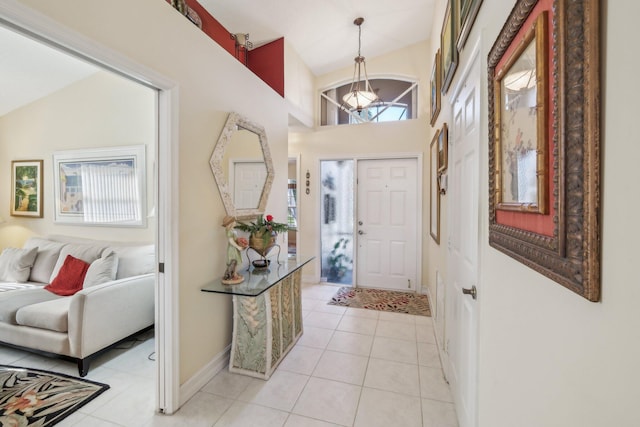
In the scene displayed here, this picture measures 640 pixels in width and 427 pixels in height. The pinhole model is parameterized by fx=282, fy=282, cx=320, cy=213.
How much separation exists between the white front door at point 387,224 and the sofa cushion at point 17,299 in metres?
3.56

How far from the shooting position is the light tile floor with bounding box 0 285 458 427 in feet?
5.65

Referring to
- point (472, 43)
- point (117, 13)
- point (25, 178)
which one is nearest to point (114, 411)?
point (117, 13)

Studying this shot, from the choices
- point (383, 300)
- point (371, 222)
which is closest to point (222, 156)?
point (371, 222)

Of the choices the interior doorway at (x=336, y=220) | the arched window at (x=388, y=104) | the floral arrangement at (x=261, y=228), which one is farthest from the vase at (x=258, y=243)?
the arched window at (x=388, y=104)

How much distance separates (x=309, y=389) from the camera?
6.59ft

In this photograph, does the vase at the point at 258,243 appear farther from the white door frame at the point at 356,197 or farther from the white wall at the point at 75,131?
the white door frame at the point at 356,197

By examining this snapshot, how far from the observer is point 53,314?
2.17 m

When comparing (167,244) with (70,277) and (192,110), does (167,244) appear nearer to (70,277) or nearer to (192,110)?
(192,110)

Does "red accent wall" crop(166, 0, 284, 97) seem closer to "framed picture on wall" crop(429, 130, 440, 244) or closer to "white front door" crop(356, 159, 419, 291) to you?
"white front door" crop(356, 159, 419, 291)

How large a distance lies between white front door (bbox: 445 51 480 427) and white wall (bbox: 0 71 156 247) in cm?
296

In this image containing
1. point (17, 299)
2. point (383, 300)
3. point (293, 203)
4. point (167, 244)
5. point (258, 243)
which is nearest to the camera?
point (167, 244)

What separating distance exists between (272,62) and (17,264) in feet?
11.5

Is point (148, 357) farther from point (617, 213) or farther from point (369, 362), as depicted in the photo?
point (617, 213)

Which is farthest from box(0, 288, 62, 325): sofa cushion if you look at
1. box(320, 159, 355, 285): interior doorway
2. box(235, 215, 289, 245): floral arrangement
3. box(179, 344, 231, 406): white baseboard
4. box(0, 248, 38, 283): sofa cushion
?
box(320, 159, 355, 285): interior doorway
